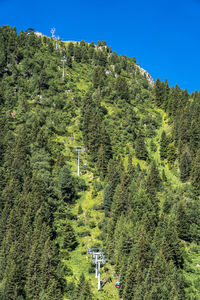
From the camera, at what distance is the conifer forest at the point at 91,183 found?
65562 mm

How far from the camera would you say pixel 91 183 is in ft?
340

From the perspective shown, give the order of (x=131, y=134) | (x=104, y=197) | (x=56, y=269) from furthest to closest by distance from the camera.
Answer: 1. (x=131, y=134)
2. (x=104, y=197)
3. (x=56, y=269)

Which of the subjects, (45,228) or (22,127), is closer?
(45,228)

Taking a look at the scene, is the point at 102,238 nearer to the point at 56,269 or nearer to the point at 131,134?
the point at 56,269

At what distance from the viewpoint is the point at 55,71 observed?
520 feet

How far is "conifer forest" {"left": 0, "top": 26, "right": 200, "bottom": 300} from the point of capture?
215 feet

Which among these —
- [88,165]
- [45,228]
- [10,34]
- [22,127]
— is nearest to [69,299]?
[45,228]

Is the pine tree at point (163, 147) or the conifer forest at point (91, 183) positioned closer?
the conifer forest at point (91, 183)

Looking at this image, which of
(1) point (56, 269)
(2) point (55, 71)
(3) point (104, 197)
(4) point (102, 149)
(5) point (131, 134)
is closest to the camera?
(1) point (56, 269)

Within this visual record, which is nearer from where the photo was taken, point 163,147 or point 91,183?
point 91,183

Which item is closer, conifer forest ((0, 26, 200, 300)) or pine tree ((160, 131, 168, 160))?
conifer forest ((0, 26, 200, 300))

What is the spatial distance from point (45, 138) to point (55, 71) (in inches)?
2212

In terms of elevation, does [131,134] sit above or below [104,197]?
above

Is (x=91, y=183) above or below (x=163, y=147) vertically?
below
